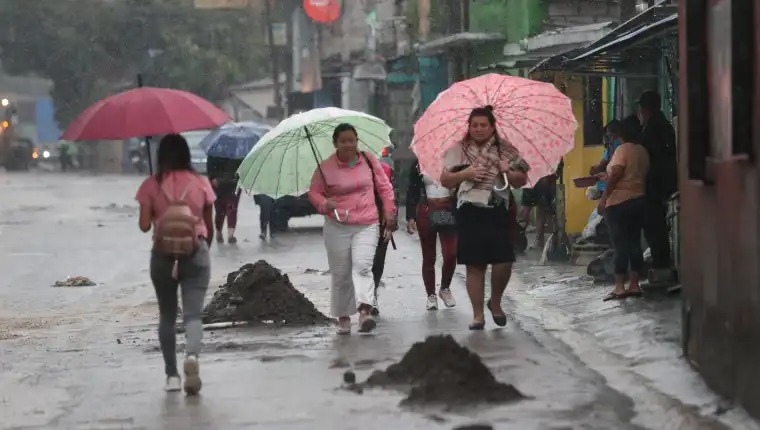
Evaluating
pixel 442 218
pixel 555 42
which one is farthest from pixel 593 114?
pixel 442 218

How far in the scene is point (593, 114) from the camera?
22.2m

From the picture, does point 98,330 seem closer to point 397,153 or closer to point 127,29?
point 397,153

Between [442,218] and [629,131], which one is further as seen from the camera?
[442,218]

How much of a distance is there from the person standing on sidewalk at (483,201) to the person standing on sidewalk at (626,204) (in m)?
1.45

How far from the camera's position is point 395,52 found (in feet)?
151

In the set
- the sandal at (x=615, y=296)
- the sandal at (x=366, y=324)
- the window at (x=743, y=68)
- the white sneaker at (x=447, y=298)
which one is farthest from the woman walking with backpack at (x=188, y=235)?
the sandal at (x=615, y=296)

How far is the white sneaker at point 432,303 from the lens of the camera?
13.9 m

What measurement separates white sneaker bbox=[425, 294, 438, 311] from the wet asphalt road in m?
0.13

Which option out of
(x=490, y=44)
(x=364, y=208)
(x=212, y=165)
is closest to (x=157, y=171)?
(x=364, y=208)

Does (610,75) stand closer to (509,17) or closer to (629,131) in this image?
(629,131)

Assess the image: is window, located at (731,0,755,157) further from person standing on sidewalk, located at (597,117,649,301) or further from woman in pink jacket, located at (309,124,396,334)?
person standing on sidewalk, located at (597,117,649,301)

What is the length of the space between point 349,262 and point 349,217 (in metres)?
0.39

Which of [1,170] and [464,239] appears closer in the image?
[464,239]

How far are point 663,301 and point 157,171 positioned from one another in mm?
5304
